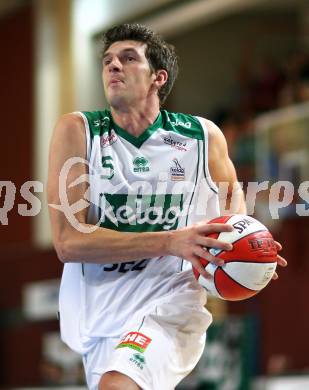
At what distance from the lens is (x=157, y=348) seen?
4414 mm

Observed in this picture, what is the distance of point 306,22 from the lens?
1669cm

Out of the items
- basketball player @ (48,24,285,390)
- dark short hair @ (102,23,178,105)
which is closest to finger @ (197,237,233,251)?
basketball player @ (48,24,285,390)

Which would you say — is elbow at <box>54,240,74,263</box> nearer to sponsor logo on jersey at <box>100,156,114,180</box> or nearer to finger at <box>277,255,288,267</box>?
sponsor logo on jersey at <box>100,156,114,180</box>

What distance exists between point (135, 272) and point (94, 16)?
10.5m

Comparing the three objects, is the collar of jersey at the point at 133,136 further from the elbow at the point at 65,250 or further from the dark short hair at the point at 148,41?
the elbow at the point at 65,250

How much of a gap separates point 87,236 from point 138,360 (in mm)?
622

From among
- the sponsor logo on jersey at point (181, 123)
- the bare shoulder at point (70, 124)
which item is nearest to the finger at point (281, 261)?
the sponsor logo on jersey at point (181, 123)

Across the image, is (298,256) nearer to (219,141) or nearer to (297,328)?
(297,328)

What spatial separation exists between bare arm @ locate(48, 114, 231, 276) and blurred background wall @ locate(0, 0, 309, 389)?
13.5 feet

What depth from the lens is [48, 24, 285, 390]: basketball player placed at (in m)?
4.41

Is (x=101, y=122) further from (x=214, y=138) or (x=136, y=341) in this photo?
(x=136, y=341)

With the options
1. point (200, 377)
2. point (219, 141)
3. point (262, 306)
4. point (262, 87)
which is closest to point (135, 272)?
point (219, 141)

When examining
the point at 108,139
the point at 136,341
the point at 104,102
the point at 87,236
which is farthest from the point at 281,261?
the point at 104,102

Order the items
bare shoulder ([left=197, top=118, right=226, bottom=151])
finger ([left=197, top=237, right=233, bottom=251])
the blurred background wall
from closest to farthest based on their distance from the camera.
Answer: finger ([left=197, top=237, right=233, bottom=251]) → bare shoulder ([left=197, top=118, right=226, bottom=151]) → the blurred background wall
